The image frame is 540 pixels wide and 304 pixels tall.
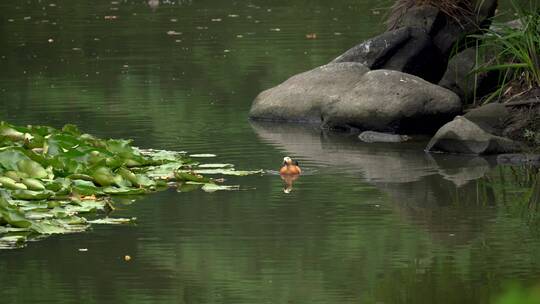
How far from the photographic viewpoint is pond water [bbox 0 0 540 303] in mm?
Answer: 8266

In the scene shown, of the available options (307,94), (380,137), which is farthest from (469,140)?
(307,94)

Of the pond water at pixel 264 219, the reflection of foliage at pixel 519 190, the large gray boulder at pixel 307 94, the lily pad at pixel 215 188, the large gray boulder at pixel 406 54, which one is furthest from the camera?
the large gray boulder at pixel 406 54

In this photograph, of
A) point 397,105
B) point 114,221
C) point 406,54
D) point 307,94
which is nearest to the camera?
point 114,221

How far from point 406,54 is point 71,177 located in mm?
5691

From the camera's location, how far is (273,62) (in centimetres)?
2006

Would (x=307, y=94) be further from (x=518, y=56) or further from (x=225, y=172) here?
(x=225, y=172)

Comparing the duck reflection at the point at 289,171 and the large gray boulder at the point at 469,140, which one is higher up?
the duck reflection at the point at 289,171

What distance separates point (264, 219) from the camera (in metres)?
10.2

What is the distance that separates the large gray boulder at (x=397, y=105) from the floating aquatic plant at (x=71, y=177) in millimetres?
2250

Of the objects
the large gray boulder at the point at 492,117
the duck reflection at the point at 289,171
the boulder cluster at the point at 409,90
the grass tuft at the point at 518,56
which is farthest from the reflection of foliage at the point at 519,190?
the grass tuft at the point at 518,56

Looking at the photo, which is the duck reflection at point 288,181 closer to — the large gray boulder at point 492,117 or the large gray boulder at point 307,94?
the large gray boulder at point 492,117

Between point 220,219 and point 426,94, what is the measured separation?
452 centimetres

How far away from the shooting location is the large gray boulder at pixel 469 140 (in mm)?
12773

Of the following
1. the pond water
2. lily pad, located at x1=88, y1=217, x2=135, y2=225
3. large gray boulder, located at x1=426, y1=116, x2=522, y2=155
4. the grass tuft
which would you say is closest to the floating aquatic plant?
lily pad, located at x1=88, y1=217, x2=135, y2=225
